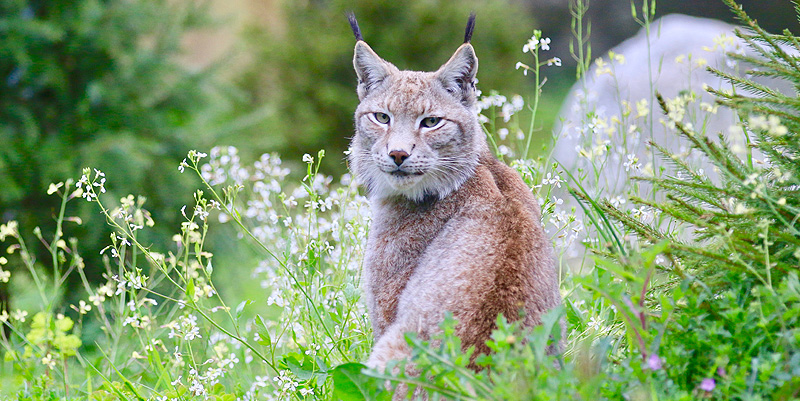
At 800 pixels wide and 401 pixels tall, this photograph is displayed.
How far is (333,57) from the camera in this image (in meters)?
8.98

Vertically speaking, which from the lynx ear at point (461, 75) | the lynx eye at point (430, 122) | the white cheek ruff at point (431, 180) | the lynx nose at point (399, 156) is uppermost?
the lynx ear at point (461, 75)

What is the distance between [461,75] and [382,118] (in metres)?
0.43

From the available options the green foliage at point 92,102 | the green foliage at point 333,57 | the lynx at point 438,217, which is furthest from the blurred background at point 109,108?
the lynx at point 438,217

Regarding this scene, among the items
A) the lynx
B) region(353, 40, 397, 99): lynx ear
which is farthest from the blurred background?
the lynx

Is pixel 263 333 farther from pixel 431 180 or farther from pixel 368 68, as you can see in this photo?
pixel 368 68

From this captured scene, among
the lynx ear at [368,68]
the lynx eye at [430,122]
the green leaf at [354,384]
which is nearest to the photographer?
the green leaf at [354,384]

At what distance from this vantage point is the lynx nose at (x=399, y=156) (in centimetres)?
298

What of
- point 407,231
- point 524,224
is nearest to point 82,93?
point 407,231

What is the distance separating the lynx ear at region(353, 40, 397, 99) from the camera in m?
3.35

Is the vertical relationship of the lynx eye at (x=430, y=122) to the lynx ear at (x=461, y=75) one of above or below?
below

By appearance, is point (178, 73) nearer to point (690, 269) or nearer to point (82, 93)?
point (82, 93)

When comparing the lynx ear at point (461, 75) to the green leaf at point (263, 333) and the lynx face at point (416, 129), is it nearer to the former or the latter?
the lynx face at point (416, 129)

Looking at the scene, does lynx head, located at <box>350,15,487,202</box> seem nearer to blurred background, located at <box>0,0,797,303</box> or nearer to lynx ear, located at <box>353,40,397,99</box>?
lynx ear, located at <box>353,40,397,99</box>

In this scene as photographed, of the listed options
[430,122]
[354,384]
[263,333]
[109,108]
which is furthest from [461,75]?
[109,108]
